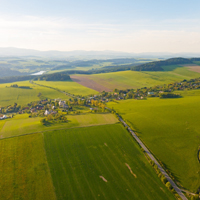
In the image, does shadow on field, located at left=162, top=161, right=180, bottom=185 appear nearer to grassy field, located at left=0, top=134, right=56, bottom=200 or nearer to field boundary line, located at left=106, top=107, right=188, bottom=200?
field boundary line, located at left=106, top=107, right=188, bottom=200

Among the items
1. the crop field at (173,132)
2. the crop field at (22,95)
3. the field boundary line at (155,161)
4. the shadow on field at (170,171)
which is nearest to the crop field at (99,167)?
the field boundary line at (155,161)

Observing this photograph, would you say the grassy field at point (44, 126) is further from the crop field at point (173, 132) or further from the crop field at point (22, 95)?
the crop field at point (22, 95)

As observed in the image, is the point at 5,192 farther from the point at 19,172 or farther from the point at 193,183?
the point at 193,183

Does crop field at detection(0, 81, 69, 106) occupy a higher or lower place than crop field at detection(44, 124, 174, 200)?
higher

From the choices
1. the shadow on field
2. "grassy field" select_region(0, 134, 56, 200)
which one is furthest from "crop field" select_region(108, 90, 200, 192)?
"grassy field" select_region(0, 134, 56, 200)

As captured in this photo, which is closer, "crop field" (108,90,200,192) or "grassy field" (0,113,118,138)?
"crop field" (108,90,200,192)

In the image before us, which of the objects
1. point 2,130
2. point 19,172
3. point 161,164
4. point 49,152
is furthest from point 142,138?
point 2,130

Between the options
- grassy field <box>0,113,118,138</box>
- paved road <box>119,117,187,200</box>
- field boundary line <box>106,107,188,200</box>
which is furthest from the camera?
grassy field <box>0,113,118,138</box>

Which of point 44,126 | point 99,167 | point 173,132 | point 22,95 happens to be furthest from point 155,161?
point 22,95
